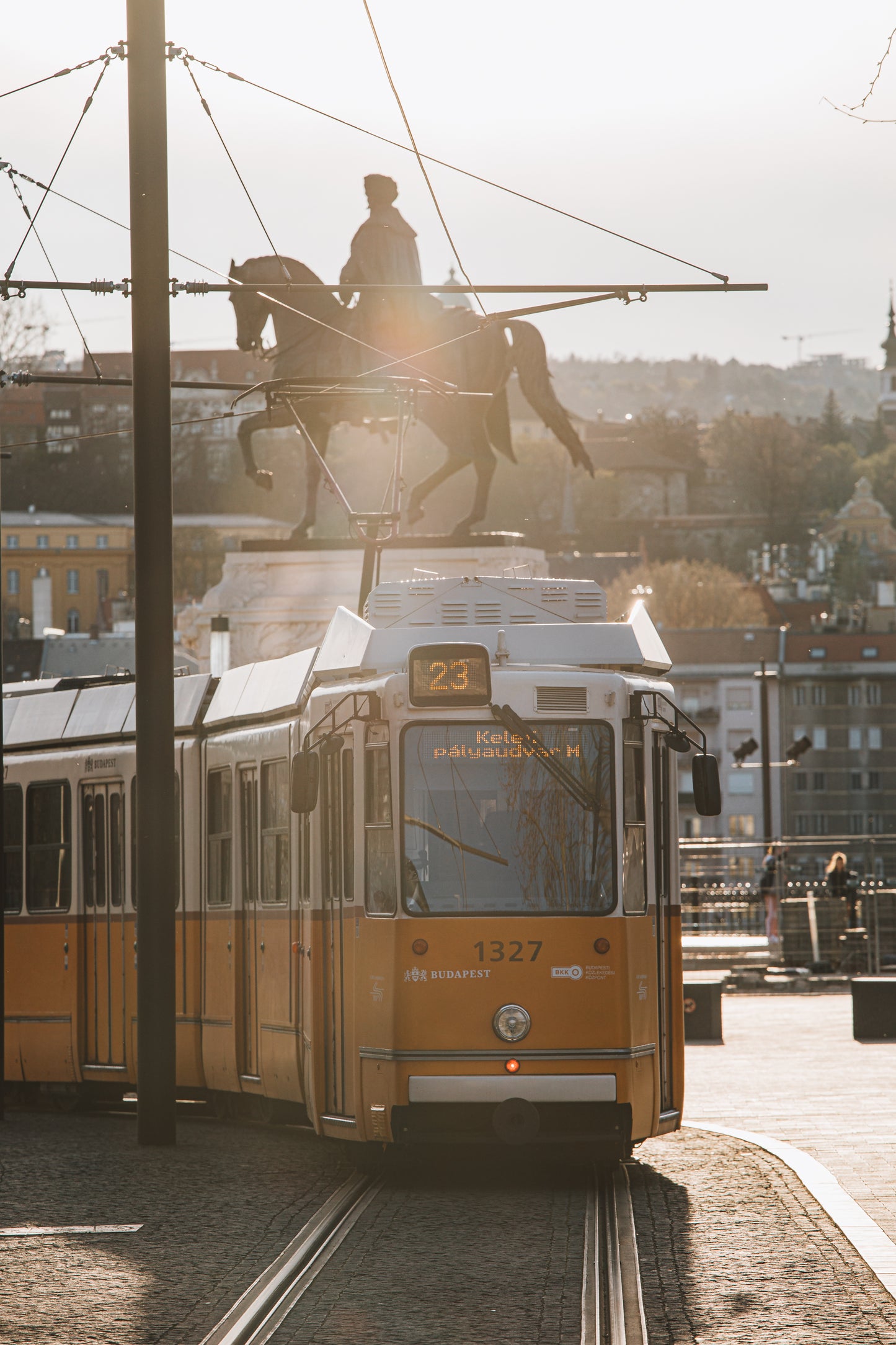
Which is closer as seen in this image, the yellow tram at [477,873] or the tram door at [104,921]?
the yellow tram at [477,873]

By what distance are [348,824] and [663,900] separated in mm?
1748

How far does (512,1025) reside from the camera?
11094 millimetres

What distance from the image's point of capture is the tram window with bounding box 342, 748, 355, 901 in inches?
460

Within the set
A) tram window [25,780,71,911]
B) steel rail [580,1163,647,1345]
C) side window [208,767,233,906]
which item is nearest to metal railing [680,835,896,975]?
tram window [25,780,71,911]

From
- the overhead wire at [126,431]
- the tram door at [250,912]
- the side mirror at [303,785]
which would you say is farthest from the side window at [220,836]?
the side mirror at [303,785]

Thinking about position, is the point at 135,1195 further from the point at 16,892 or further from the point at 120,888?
the point at 16,892

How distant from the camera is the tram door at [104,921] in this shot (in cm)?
1569

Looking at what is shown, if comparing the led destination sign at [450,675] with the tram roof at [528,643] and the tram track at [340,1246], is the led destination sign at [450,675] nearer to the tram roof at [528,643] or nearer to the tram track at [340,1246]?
the tram roof at [528,643]

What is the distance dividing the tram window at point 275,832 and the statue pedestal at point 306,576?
42.5ft

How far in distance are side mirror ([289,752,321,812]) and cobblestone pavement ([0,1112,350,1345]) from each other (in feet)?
6.38

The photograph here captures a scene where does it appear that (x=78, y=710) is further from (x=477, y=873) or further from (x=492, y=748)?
(x=477, y=873)

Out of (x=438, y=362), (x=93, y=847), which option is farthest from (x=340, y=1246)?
(x=438, y=362)

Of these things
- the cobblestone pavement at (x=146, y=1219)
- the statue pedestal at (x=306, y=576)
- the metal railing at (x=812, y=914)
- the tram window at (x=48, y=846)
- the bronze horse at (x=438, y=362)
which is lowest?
the metal railing at (x=812, y=914)

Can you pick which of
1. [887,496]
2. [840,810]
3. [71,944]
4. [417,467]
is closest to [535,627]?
[71,944]
